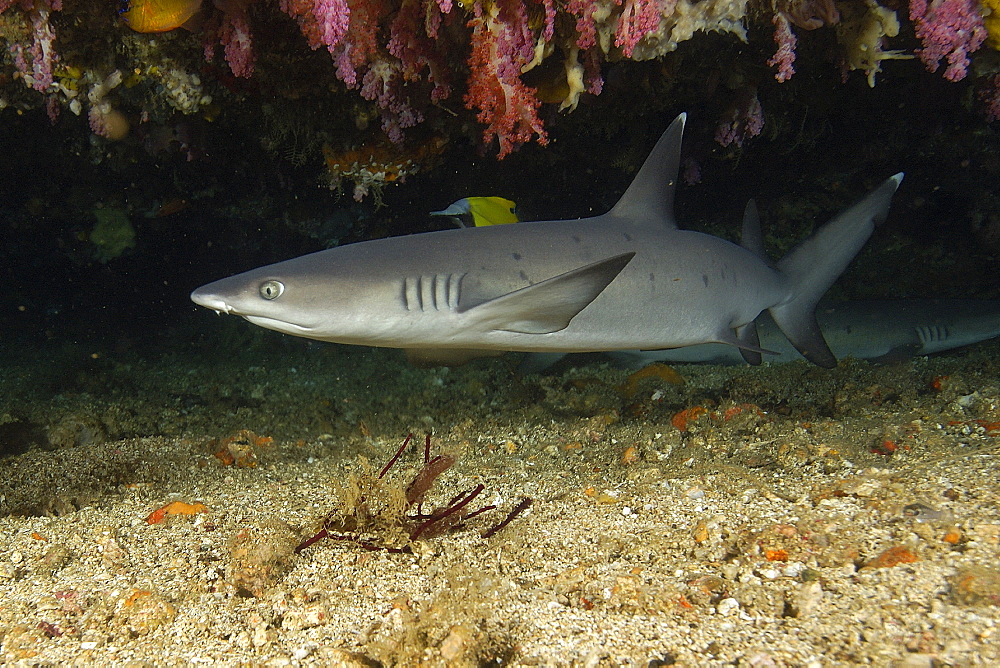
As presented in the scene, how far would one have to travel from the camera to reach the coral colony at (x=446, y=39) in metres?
3.05

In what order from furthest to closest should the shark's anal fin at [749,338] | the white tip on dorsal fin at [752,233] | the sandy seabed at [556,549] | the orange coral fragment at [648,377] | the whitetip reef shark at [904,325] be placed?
the whitetip reef shark at [904,325]
the orange coral fragment at [648,377]
the white tip on dorsal fin at [752,233]
the shark's anal fin at [749,338]
the sandy seabed at [556,549]

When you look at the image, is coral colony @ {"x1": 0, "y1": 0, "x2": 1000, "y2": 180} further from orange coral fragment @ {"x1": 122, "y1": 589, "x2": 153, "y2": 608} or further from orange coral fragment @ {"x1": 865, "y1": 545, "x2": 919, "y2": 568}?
orange coral fragment @ {"x1": 122, "y1": 589, "x2": 153, "y2": 608}

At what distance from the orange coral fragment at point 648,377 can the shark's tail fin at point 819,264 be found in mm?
1834

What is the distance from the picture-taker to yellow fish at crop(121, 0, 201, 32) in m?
3.13

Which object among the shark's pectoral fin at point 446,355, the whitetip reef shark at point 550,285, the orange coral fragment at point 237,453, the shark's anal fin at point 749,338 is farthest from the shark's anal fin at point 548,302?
the orange coral fragment at point 237,453

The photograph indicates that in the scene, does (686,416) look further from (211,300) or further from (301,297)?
(211,300)

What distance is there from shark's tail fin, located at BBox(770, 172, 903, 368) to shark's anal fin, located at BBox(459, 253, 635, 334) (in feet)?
8.10

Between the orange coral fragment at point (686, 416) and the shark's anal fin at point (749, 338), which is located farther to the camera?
the shark's anal fin at point (749, 338)

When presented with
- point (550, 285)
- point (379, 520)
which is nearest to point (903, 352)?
point (550, 285)

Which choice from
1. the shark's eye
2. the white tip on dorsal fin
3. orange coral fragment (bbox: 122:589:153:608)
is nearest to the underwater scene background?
orange coral fragment (bbox: 122:589:153:608)

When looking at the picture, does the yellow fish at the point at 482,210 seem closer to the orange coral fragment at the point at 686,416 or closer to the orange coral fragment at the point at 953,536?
the orange coral fragment at the point at 686,416

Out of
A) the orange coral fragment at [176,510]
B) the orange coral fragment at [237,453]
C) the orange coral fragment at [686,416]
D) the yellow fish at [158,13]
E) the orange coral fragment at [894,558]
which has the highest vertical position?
the yellow fish at [158,13]

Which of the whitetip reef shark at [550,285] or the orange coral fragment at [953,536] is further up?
the whitetip reef shark at [550,285]

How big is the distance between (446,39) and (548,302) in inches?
84.2
